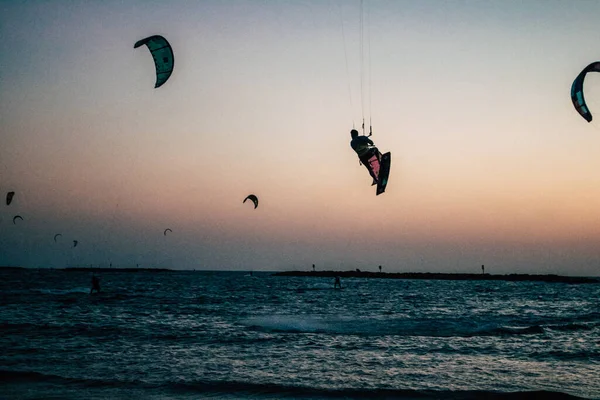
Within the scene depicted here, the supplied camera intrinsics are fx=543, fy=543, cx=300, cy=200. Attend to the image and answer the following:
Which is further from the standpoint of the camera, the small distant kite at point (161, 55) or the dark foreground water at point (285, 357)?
the small distant kite at point (161, 55)

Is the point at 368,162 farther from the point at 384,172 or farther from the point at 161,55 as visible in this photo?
the point at 161,55

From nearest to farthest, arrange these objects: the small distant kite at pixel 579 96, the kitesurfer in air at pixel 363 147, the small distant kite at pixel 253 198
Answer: the kitesurfer in air at pixel 363 147 → the small distant kite at pixel 579 96 → the small distant kite at pixel 253 198

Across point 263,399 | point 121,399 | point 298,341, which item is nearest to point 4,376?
point 121,399

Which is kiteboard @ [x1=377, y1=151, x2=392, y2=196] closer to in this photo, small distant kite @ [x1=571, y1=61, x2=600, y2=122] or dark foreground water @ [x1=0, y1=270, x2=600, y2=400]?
dark foreground water @ [x1=0, y1=270, x2=600, y2=400]

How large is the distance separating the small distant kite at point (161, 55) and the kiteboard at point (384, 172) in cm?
475

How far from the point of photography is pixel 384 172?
891 cm

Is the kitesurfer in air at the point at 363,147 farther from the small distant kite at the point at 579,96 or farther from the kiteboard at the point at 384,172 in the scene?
the small distant kite at the point at 579,96

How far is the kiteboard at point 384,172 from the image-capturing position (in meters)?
8.88

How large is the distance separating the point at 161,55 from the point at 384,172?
525 cm

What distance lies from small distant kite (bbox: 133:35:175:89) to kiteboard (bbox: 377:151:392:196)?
4.75 metres

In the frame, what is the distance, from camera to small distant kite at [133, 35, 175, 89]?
10.9 metres

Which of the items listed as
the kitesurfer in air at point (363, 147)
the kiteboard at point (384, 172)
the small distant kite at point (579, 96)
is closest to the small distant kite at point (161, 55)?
the kitesurfer in air at point (363, 147)

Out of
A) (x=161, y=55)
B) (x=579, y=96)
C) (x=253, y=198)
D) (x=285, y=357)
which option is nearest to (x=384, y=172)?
(x=285, y=357)

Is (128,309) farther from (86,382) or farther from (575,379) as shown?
(575,379)
